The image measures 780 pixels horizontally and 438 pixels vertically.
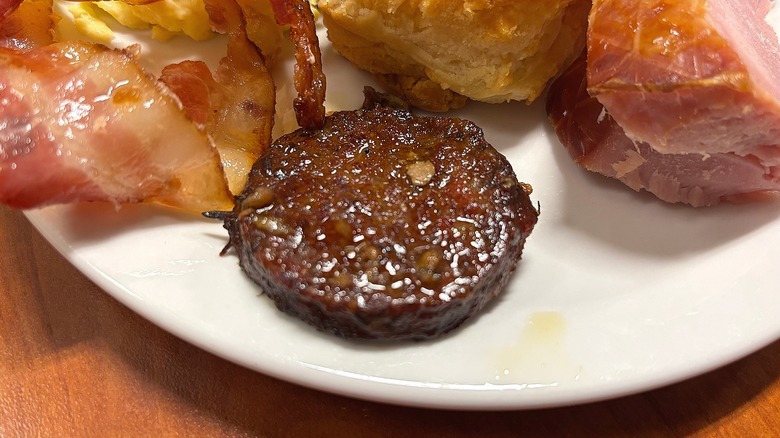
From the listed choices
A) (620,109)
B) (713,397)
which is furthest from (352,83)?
(713,397)

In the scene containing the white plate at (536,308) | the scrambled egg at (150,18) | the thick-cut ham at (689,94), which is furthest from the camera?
the scrambled egg at (150,18)

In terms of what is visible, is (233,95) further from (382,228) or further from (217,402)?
(217,402)

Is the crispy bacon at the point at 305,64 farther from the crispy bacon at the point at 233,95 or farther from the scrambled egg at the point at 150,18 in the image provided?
the scrambled egg at the point at 150,18

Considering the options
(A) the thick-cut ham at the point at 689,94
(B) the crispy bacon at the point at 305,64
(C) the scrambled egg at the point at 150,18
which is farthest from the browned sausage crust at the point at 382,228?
(C) the scrambled egg at the point at 150,18

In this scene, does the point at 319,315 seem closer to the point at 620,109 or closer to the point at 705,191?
the point at 620,109

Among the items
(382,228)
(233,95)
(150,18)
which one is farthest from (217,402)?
(150,18)

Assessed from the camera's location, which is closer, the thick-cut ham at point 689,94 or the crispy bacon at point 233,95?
→ the thick-cut ham at point 689,94

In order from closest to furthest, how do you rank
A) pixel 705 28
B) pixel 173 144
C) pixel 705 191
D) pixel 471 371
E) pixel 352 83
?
pixel 471 371
pixel 705 28
pixel 173 144
pixel 705 191
pixel 352 83
